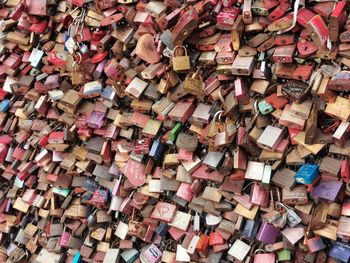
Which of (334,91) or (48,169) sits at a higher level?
(334,91)

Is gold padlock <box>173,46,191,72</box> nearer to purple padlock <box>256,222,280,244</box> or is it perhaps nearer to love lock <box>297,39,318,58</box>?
love lock <box>297,39,318,58</box>

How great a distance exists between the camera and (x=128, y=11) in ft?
11.4

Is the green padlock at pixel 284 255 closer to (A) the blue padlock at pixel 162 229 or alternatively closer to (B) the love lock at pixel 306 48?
(A) the blue padlock at pixel 162 229

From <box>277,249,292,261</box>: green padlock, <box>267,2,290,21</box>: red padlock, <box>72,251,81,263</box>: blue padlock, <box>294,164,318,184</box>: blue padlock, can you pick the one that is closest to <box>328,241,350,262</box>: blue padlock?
<box>277,249,292,261</box>: green padlock

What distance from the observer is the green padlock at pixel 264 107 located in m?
3.00

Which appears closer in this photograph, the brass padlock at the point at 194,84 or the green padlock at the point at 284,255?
the green padlock at the point at 284,255

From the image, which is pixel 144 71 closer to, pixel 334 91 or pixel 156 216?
pixel 156 216

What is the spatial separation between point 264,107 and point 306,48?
393mm

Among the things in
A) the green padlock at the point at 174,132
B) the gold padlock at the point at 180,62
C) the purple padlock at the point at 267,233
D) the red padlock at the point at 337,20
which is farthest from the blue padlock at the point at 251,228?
the red padlock at the point at 337,20

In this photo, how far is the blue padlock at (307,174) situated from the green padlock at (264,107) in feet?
1.19

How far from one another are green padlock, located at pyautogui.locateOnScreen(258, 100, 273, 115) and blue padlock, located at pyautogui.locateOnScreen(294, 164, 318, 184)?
36 cm

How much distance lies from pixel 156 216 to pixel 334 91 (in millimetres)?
1360

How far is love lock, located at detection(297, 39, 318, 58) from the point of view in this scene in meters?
2.82

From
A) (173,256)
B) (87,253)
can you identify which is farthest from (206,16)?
(87,253)
